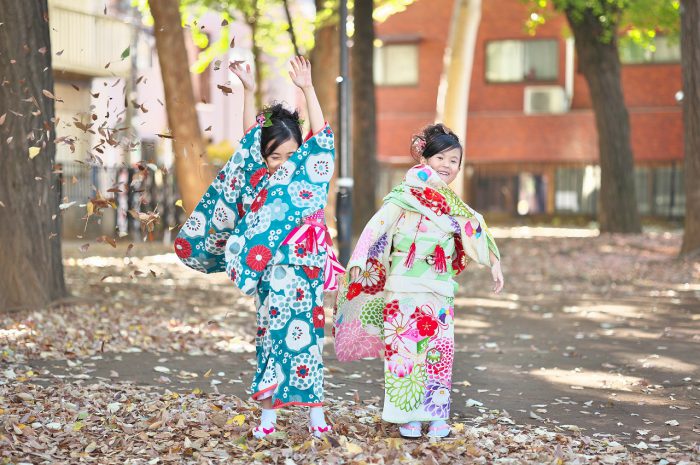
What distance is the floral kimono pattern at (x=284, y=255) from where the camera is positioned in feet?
17.5

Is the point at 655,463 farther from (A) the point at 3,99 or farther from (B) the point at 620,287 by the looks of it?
(B) the point at 620,287

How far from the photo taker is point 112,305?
11023mm

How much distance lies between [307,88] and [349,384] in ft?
9.07

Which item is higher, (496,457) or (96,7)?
(96,7)

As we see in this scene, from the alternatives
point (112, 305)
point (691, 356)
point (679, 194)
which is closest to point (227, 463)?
point (691, 356)

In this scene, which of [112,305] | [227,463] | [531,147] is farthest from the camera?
[531,147]

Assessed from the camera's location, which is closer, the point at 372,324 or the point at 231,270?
the point at 231,270

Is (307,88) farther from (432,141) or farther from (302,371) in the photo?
(302,371)

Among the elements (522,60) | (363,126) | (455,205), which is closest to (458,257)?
(455,205)

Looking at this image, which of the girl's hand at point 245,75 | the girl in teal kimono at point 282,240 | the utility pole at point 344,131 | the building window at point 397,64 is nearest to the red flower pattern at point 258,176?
the girl in teal kimono at point 282,240

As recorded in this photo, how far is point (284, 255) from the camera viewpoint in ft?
17.4

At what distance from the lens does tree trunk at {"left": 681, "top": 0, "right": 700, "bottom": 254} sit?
590 inches

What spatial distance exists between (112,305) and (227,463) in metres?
6.17

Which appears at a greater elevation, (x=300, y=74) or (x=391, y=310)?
(x=300, y=74)
